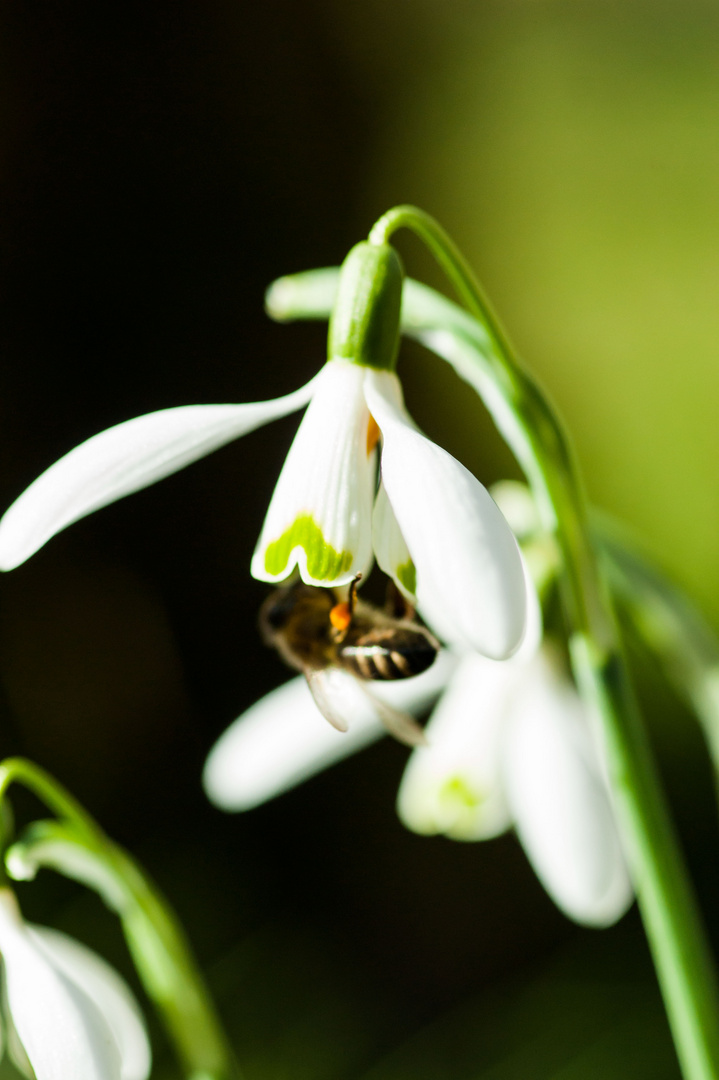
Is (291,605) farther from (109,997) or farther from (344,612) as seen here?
(109,997)

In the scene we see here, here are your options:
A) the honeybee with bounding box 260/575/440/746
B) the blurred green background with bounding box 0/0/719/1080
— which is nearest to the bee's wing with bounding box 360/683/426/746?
the honeybee with bounding box 260/575/440/746

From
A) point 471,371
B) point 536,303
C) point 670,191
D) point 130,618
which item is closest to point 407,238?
point 536,303

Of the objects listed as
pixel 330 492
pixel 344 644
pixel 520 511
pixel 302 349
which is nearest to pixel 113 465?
pixel 330 492

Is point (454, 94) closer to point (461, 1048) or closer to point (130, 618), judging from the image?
point (130, 618)

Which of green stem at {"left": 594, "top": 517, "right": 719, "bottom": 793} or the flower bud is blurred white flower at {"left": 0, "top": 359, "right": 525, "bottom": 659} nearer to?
the flower bud

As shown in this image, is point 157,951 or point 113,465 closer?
point 113,465

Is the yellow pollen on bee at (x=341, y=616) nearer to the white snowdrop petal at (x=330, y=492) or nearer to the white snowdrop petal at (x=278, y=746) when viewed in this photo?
the white snowdrop petal at (x=330, y=492)
